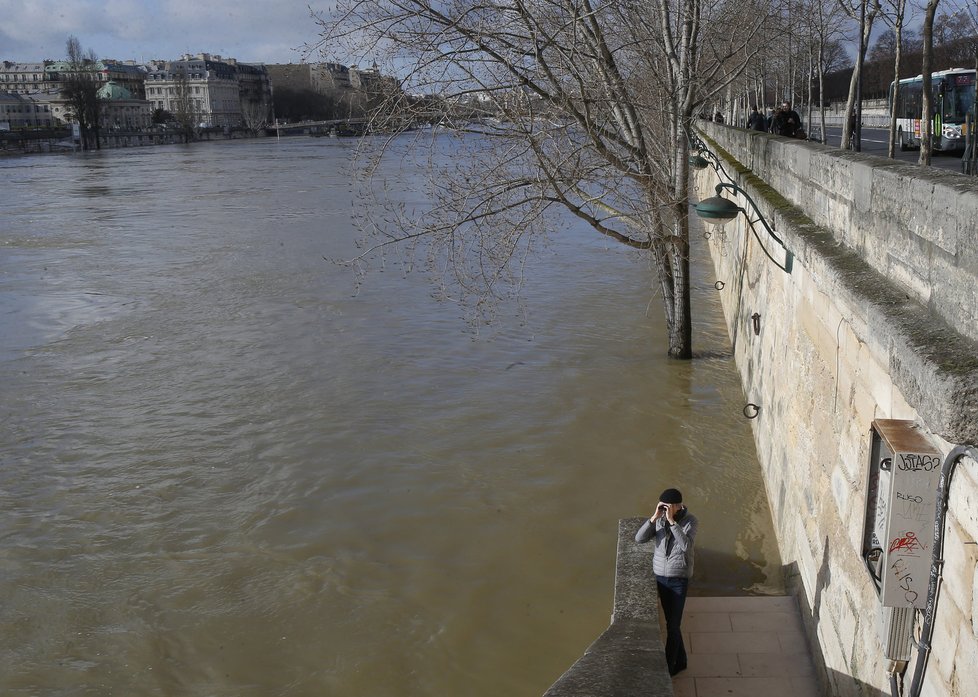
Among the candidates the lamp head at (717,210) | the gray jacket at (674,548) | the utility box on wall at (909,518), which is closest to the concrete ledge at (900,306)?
the utility box on wall at (909,518)

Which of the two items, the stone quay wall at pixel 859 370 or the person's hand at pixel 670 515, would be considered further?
the person's hand at pixel 670 515

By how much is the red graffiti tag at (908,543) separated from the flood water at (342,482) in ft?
12.1

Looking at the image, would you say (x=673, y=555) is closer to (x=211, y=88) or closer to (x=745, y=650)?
(x=745, y=650)

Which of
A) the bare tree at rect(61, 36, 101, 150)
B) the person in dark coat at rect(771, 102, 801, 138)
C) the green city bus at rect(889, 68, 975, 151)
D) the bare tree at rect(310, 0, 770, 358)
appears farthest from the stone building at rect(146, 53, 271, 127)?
the bare tree at rect(310, 0, 770, 358)

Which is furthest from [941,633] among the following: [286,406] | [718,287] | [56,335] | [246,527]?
[56,335]

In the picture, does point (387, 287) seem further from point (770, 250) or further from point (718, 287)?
point (770, 250)

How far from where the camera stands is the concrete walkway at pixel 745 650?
18.4ft

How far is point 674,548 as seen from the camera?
6164mm

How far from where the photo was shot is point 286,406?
1284 cm

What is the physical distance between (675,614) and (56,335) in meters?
14.1

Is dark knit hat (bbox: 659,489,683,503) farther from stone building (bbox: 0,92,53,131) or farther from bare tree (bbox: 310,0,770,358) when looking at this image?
stone building (bbox: 0,92,53,131)

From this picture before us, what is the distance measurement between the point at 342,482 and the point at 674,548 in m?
5.10

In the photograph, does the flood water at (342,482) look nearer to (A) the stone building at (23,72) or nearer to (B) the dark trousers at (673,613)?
(B) the dark trousers at (673,613)

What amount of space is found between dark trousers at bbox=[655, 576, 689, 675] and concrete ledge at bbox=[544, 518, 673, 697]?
86 mm
